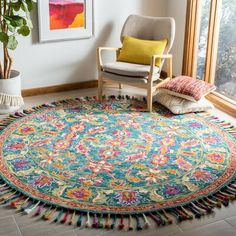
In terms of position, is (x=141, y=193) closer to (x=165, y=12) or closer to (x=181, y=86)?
(x=181, y=86)

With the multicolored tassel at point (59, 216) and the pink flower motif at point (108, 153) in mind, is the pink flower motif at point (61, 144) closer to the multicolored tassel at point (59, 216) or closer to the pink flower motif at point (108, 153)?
the pink flower motif at point (108, 153)

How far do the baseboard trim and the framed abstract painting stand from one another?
54 cm

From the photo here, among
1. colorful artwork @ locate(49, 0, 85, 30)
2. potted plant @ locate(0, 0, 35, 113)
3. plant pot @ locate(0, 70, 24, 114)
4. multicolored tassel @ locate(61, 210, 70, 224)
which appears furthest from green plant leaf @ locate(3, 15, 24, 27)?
multicolored tassel @ locate(61, 210, 70, 224)

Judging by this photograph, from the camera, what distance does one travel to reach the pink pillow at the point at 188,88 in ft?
14.2

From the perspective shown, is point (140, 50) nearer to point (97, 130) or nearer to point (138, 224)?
point (97, 130)

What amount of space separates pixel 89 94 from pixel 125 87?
0.44m

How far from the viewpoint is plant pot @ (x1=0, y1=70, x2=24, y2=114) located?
4.27 metres

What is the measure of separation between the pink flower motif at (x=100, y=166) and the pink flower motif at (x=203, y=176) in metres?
0.63

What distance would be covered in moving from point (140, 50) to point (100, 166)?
169 centimetres

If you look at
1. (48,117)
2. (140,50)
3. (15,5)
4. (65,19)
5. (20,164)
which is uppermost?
(15,5)

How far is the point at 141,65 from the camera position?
180 inches

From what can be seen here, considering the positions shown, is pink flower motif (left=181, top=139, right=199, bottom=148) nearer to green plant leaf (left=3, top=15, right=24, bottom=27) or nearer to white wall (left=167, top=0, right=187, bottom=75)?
white wall (left=167, top=0, right=187, bottom=75)

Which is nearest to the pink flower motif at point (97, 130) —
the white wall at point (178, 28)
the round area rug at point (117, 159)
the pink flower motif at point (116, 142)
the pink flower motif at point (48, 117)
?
the round area rug at point (117, 159)

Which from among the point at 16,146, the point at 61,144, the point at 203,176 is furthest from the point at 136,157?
A: the point at 16,146
